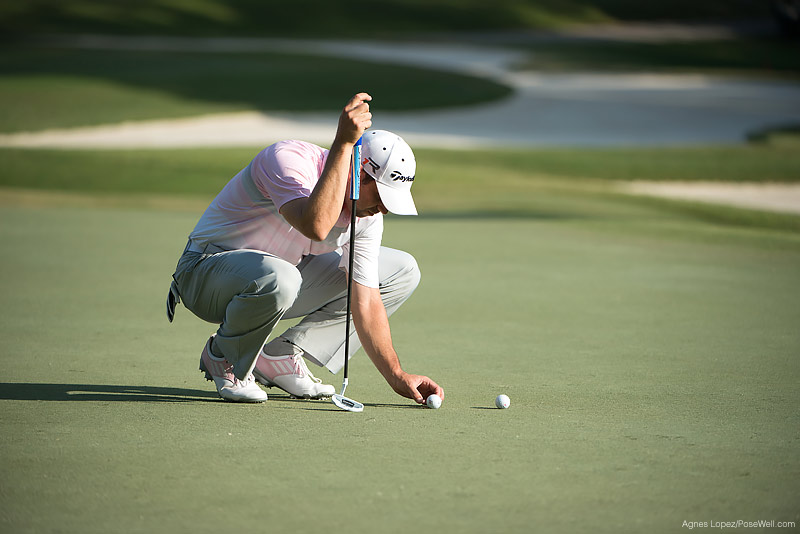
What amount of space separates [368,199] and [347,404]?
0.79 meters

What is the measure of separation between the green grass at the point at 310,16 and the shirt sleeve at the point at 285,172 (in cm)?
4128

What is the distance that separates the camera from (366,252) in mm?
4109

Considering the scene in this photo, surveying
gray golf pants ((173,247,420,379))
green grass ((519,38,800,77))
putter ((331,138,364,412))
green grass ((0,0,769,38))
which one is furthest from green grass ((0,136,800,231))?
green grass ((0,0,769,38))

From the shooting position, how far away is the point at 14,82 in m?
23.9

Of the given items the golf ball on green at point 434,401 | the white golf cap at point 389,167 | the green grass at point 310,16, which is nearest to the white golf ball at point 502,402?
the golf ball on green at point 434,401

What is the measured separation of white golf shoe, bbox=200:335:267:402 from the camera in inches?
161

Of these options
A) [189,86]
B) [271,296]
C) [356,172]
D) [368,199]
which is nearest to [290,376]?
[271,296]

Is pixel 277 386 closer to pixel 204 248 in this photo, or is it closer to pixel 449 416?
pixel 204 248

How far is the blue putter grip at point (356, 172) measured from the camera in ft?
12.4

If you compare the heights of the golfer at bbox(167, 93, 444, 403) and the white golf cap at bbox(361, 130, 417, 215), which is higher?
the white golf cap at bbox(361, 130, 417, 215)

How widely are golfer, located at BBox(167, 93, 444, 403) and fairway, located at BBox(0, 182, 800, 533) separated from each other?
155 millimetres

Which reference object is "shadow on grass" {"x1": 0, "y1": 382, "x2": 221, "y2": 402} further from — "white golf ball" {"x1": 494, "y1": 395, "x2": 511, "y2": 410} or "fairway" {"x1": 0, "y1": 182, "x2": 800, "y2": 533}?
"white golf ball" {"x1": 494, "y1": 395, "x2": 511, "y2": 410}

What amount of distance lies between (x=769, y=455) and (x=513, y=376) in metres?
1.41

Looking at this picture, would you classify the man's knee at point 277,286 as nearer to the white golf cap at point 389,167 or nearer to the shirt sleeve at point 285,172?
the shirt sleeve at point 285,172
